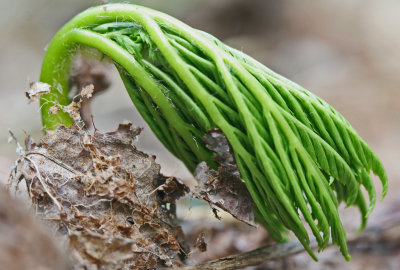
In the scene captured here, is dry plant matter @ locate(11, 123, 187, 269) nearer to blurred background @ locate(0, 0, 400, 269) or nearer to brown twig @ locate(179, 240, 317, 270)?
brown twig @ locate(179, 240, 317, 270)

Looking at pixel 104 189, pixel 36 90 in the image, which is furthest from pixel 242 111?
pixel 36 90

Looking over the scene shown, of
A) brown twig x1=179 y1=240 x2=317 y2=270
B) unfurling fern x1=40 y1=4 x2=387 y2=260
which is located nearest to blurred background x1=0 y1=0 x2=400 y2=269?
brown twig x1=179 y1=240 x2=317 y2=270

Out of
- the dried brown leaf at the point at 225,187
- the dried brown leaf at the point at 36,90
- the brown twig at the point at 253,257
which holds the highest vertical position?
the dried brown leaf at the point at 36,90

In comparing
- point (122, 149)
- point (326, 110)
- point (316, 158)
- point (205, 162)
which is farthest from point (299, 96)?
point (122, 149)

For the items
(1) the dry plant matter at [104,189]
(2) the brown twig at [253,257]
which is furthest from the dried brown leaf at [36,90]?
(2) the brown twig at [253,257]

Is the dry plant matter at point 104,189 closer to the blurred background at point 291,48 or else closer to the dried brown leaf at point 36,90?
the dried brown leaf at point 36,90

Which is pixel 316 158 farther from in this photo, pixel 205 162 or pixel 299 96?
pixel 205 162

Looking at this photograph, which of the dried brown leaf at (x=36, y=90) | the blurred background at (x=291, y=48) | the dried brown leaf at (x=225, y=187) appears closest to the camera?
the dried brown leaf at (x=225, y=187)
